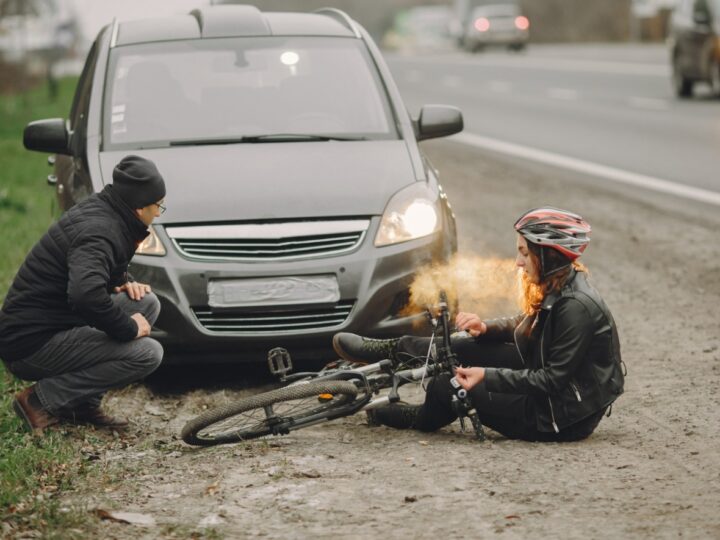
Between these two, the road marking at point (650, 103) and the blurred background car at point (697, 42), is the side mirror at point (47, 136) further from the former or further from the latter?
the road marking at point (650, 103)

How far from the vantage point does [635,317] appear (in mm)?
8945

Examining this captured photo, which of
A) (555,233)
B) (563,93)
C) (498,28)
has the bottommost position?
(498,28)

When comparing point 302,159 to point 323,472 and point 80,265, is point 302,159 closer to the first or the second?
point 80,265

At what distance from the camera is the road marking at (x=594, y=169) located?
13992 mm

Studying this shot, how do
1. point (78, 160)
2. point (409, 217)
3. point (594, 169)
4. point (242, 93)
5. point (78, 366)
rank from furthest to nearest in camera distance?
1. point (594, 169)
2. point (242, 93)
3. point (78, 160)
4. point (409, 217)
5. point (78, 366)

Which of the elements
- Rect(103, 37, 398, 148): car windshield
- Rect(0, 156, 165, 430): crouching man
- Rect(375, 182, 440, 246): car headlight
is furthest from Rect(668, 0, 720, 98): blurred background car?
Rect(0, 156, 165, 430): crouching man

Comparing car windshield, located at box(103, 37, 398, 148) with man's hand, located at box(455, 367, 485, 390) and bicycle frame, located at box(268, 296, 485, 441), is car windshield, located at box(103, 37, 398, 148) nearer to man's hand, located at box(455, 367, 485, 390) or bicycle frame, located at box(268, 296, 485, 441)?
bicycle frame, located at box(268, 296, 485, 441)

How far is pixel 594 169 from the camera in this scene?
16.2 metres

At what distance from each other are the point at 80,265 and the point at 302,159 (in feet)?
6.23

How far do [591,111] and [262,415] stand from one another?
Answer: 18356mm

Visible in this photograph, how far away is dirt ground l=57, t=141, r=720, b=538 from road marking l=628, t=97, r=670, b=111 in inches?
615

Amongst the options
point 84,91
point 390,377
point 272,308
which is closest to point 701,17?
point 84,91

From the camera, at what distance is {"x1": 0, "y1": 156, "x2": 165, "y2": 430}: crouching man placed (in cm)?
612

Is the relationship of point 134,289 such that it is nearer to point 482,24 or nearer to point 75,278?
point 75,278
